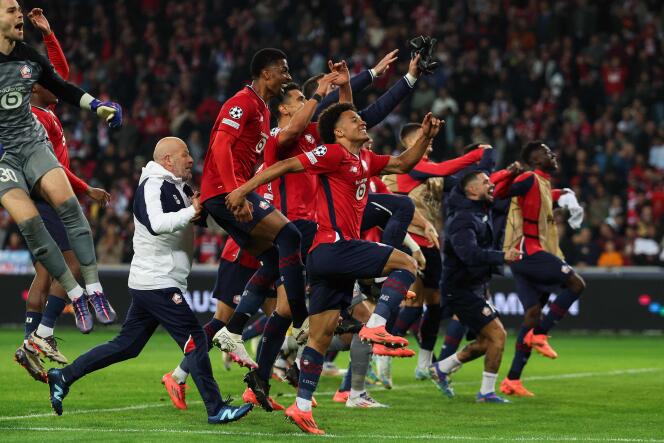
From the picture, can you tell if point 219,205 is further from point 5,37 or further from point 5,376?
point 5,376

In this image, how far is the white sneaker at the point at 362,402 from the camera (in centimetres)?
1112

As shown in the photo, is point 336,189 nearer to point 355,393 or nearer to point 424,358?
point 355,393

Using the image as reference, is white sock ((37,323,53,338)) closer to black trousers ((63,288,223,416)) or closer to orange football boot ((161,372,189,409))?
orange football boot ((161,372,189,409))

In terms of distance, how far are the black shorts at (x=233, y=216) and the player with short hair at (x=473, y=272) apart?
9.45 ft

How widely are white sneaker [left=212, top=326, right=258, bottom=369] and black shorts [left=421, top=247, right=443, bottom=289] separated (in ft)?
12.1

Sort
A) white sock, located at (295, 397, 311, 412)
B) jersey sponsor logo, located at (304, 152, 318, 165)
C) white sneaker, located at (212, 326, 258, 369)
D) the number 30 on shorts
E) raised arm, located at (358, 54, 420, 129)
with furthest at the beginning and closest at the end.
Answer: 1. raised arm, located at (358, 54, 420, 129)
2. white sneaker, located at (212, 326, 258, 369)
3. the number 30 on shorts
4. jersey sponsor logo, located at (304, 152, 318, 165)
5. white sock, located at (295, 397, 311, 412)

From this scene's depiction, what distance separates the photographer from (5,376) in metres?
13.7

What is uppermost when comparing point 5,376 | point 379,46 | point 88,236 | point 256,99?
point 379,46

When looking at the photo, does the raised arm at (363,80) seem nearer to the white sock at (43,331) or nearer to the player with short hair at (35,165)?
the player with short hair at (35,165)

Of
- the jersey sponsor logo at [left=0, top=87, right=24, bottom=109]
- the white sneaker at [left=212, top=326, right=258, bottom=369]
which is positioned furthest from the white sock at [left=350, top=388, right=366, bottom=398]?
the jersey sponsor logo at [left=0, top=87, right=24, bottom=109]

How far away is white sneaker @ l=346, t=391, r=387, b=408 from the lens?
11.1 m

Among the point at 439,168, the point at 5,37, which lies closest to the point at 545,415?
the point at 439,168

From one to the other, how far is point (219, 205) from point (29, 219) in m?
1.55

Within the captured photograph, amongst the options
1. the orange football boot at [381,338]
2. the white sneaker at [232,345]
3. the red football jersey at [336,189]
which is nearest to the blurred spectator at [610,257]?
the white sneaker at [232,345]
